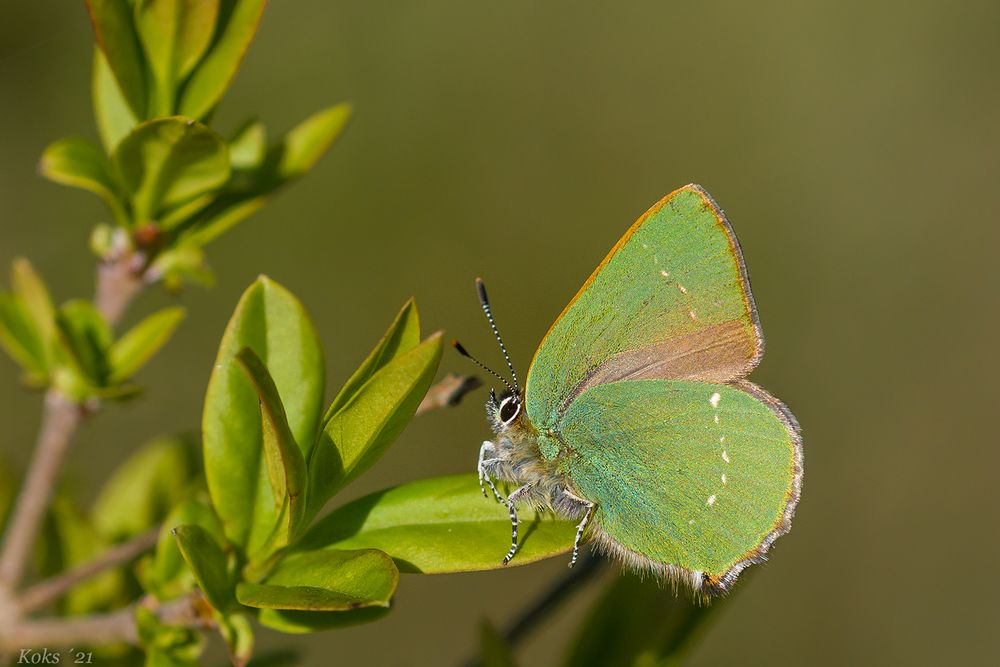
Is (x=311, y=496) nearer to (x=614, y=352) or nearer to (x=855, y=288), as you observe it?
(x=614, y=352)

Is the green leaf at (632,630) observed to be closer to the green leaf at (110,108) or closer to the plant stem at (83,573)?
the plant stem at (83,573)

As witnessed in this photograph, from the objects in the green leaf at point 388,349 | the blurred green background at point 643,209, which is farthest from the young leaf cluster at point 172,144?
the blurred green background at point 643,209

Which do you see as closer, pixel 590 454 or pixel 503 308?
pixel 590 454

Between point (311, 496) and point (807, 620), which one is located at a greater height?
point (311, 496)

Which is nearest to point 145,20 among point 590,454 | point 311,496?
point 311,496

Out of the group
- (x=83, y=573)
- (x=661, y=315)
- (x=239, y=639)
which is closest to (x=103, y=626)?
(x=83, y=573)

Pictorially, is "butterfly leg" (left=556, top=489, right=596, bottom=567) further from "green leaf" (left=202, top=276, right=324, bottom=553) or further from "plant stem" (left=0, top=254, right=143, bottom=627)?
"plant stem" (left=0, top=254, right=143, bottom=627)
